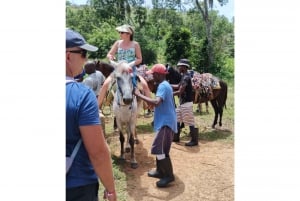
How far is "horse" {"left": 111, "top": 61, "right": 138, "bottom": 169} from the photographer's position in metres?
4.61

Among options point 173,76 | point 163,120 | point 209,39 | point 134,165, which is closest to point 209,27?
point 209,39

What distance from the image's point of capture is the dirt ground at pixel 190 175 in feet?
14.5

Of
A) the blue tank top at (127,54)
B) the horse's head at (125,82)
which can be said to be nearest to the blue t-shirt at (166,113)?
the horse's head at (125,82)

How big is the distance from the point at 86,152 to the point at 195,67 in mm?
16054

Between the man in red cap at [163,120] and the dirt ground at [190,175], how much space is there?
231 millimetres

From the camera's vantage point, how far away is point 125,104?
4879 millimetres

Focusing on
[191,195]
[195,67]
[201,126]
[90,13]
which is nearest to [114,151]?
[191,195]

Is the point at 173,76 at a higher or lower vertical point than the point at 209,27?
lower

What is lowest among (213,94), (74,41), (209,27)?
(213,94)

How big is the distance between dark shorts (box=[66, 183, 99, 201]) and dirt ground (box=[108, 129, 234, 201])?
2512 mm

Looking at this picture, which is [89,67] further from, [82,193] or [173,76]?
[82,193]

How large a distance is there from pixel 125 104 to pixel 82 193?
3.07 meters

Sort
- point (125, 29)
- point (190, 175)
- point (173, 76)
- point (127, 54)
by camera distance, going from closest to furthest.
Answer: point (190, 175) → point (125, 29) → point (127, 54) → point (173, 76)
